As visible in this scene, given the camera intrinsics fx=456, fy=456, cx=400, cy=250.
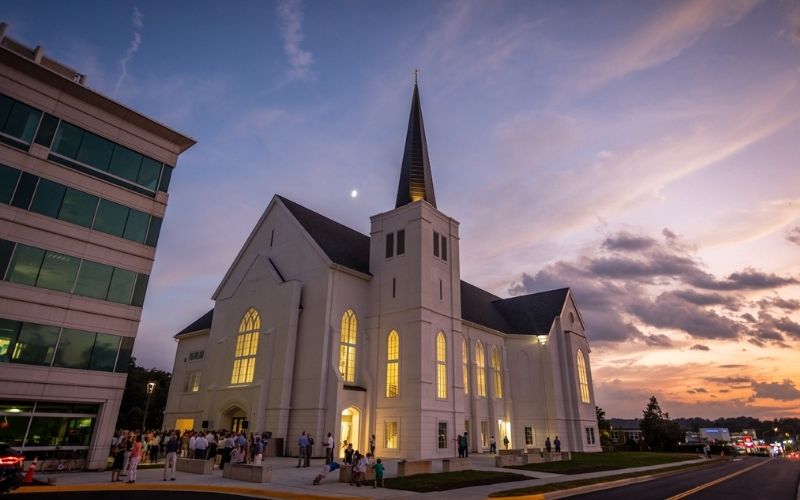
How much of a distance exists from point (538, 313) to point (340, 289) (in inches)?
1050

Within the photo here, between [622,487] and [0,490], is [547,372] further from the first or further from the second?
[0,490]

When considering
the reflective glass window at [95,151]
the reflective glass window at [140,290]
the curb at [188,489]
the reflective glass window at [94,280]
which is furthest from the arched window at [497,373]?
the reflective glass window at [95,151]

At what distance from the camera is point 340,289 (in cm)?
3425

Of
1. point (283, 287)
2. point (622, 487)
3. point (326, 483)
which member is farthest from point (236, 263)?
point (622, 487)

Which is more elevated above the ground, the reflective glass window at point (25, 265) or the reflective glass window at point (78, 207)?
the reflective glass window at point (78, 207)

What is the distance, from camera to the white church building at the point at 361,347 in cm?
3127

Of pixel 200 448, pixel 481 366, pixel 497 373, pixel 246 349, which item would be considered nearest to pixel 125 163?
pixel 200 448

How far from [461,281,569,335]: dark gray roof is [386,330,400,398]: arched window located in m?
12.8

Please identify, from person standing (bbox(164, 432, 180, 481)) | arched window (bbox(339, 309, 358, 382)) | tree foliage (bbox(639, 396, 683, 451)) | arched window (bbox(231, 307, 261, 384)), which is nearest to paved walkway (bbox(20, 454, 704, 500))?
person standing (bbox(164, 432, 180, 481))

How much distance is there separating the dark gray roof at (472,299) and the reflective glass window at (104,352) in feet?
49.8

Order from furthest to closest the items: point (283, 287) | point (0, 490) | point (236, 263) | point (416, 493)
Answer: point (236, 263) → point (283, 287) → point (416, 493) → point (0, 490)

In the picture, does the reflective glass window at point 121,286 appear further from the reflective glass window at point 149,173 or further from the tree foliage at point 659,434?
the tree foliage at point 659,434

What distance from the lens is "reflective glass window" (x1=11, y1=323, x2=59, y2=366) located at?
65.9ft

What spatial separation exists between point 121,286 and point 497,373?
34.7 m
